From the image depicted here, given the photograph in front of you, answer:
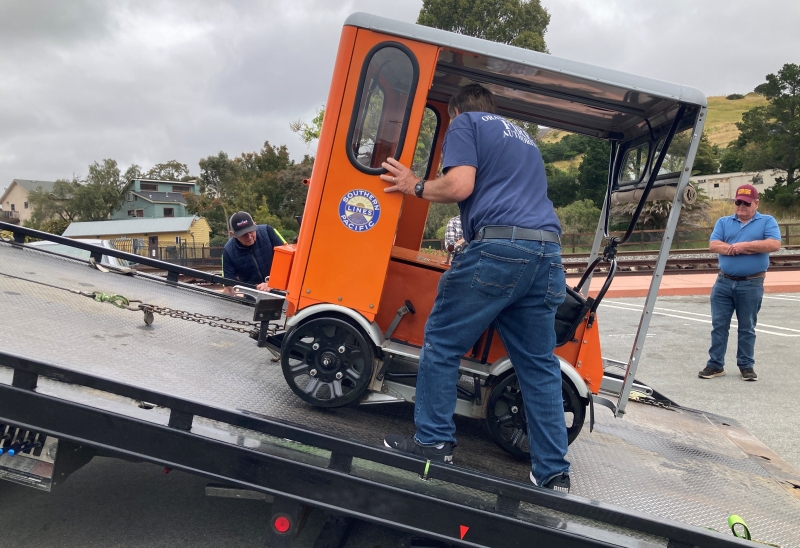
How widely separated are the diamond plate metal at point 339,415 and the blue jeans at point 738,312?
2.42 metres

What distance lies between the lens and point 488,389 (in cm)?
300

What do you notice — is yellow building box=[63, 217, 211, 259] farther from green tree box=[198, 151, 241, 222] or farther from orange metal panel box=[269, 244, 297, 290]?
orange metal panel box=[269, 244, 297, 290]

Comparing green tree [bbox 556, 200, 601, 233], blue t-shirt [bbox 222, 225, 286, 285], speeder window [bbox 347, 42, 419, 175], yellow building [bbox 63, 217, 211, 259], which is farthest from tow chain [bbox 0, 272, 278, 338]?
yellow building [bbox 63, 217, 211, 259]

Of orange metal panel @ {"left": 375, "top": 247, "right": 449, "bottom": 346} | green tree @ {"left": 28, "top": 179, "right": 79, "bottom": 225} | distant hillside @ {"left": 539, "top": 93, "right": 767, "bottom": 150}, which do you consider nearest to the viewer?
orange metal panel @ {"left": 375, "top": 247, "right": 449, "bottom": 346}

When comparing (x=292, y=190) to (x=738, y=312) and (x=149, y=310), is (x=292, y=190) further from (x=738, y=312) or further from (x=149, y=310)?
(x=149, y=310)

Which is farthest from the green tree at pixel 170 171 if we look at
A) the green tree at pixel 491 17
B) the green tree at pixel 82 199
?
the green tree at pixel 491 17

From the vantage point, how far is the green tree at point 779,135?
1559 inches

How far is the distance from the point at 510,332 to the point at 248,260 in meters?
3.36

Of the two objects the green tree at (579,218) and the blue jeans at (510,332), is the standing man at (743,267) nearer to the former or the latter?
the blue jeans at (510,332)

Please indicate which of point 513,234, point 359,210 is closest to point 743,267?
point 513,234

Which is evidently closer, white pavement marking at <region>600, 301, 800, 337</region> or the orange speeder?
the orange speeder

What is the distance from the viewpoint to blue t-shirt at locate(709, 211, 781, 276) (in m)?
6.23

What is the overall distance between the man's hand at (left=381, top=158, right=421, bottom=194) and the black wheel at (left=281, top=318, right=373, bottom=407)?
28.1 inches

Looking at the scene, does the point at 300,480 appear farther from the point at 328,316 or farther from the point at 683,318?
the point at 683,318
